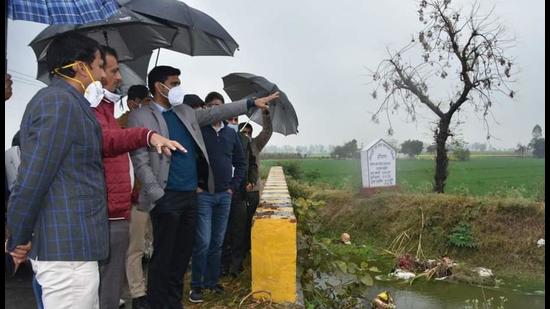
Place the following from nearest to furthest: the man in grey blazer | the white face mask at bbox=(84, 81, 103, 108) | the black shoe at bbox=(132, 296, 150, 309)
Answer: the white face mask at bbox=(84, 81, 103, 108)
the man in grey blazer
the black shoe at bbox=(132, 296, 150, 309)

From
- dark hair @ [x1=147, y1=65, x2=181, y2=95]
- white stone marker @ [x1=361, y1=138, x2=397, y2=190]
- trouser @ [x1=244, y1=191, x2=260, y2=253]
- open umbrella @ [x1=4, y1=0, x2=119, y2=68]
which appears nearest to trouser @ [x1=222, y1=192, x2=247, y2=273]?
trouser @ [x1=244, y1=191, x2=260, y2=253]

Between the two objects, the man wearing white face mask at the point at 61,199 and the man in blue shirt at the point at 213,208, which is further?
the man in blue shirt at the point at 213,208

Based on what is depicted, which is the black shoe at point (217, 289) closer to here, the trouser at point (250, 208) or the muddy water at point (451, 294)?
the trouser at point (250, 208)

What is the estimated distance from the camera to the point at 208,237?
3.76 m

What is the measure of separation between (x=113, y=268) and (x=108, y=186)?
393mm

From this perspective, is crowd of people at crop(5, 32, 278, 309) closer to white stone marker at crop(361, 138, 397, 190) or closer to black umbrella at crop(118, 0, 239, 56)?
black umbrella at crop(118, 0, 239, 56)

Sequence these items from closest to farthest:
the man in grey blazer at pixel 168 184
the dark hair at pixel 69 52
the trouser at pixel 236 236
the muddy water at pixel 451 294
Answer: the dark hair at pixel 69 52, the man in grey blazer at pixel 168 184, the trouser at pixel 236 236, the muddy water at pixel 451 294

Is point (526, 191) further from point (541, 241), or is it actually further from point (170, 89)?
point (170, 89)

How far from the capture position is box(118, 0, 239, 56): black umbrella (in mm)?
3508

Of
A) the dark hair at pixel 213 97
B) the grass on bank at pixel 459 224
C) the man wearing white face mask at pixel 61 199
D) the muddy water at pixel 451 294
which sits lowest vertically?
the muddy water at pixel 451 294

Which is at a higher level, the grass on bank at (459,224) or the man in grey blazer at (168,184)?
the man in grey blazer at (168,184)

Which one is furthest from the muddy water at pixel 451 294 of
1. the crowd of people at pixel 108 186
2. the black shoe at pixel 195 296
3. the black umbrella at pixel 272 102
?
the crowd of people at pixel 108 186

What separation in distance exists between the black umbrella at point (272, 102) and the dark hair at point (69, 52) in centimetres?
319

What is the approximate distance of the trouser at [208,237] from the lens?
3.71 meters
